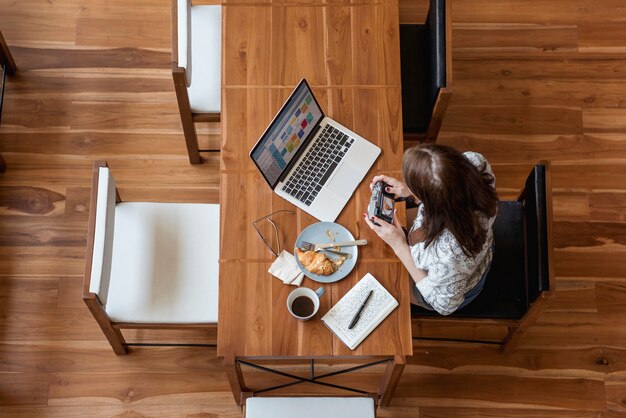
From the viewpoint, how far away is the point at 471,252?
2.04 metres

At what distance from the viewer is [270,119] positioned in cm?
243

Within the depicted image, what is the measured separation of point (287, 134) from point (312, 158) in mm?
135

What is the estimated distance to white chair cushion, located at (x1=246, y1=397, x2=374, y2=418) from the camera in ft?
7.79

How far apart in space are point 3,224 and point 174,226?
98 centimetres

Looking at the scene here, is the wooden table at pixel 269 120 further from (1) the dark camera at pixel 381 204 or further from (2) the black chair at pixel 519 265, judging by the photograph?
(2) the black chair at pixel 519 265

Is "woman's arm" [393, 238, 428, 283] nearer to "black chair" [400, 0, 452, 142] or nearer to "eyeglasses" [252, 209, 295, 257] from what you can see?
"eyeglasses" [252, 209, 295, 257]

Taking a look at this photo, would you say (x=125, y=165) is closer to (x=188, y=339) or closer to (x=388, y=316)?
(x=188, y=339)

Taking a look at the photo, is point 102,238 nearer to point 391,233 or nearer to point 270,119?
point 270,119

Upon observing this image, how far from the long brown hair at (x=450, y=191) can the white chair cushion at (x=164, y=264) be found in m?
0.88

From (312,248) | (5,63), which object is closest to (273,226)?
(312,248)

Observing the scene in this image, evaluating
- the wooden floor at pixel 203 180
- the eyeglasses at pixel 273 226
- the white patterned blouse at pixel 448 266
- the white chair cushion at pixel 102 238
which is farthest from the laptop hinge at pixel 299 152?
the wooden floor at pixel 203 180

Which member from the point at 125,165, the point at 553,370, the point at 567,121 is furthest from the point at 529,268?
the point at 125,165

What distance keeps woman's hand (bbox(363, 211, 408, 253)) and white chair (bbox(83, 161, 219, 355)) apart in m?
0.64

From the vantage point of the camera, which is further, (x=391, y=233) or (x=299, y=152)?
(x=299, y=152)
